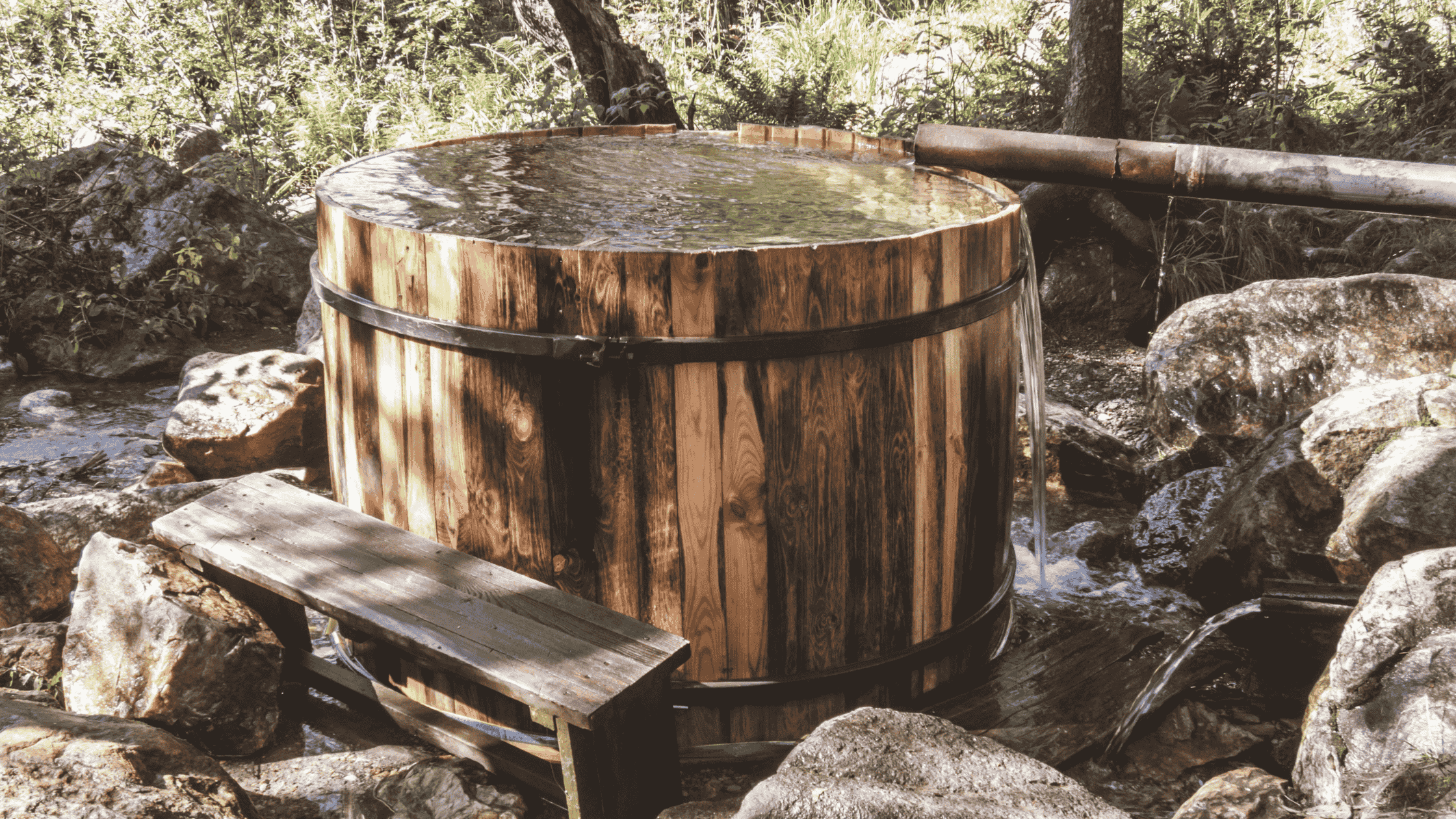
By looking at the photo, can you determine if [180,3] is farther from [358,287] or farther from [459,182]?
[358,287]

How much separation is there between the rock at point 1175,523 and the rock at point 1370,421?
0.53 metres

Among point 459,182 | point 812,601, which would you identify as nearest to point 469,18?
point 459,182

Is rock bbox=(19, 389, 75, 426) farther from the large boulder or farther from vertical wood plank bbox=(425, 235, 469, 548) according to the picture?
vertical wood plank bbox=(425, 235, 469, 548)

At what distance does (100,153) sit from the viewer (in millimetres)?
6605

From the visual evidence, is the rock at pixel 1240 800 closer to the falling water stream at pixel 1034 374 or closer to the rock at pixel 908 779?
the rock at pixel 908 779

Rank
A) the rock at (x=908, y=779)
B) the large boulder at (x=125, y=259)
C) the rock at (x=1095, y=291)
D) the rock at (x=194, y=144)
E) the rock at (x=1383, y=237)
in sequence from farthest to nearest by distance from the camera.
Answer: the rock at (x=194, y=144) → the rock at (x=1095, y=291) → the rock at (x=1383, y=237) → the large boulder at (x=125, y=259) → the rock at (x=908, y=779)

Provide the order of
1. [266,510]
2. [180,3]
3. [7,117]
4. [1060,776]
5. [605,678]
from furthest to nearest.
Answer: [180,3] < [7,117] < [266,510] < [605,678] < [1060,776]

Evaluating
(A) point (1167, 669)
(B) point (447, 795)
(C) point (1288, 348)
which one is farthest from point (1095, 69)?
(B) point (447, 795)

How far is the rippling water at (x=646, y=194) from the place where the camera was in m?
2.82

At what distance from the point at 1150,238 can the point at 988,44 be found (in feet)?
10.1

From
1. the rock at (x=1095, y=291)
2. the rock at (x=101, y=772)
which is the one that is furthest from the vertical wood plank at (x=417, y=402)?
the rock at (x=1095, y=291)

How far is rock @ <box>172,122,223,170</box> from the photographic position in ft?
26.9

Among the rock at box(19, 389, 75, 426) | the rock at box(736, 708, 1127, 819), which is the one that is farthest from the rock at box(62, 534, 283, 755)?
the rock at box(19, 389, 75, 426)

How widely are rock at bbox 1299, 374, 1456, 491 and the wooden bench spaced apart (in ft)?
7.77
